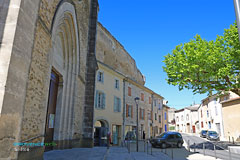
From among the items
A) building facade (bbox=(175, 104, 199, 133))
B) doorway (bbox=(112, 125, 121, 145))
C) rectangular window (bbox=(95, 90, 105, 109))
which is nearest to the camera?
rectangular window (bbox=(95, 90, 105, 109))

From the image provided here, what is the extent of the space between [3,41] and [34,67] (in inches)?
47.3

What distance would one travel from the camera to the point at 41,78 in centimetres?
533

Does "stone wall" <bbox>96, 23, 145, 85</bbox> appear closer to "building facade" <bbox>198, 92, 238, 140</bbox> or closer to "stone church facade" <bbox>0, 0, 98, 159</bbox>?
"building facade" <bbox>198, 92, 238, 140</bbox>

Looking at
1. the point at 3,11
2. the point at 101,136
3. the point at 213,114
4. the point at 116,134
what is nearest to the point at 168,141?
the point at 101,136

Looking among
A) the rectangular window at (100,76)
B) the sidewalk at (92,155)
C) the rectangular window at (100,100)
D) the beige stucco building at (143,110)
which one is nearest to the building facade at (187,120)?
the beige stucco building at (143,110)

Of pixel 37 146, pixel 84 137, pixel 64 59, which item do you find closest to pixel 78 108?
pixel 84 137

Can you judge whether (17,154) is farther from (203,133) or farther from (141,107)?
(203,133)

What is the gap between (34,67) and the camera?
4832 mm

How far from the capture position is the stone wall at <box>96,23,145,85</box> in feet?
81.3

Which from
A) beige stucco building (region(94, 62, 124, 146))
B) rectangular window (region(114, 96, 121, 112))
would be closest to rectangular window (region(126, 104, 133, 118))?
beige stucco building (region(94, 62, 124, 146))

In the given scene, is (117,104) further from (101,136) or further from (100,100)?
(101,136)

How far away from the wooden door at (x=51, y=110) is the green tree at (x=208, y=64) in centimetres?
825

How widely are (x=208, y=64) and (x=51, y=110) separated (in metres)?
9.68

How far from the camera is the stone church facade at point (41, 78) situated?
369cm
